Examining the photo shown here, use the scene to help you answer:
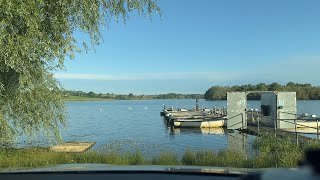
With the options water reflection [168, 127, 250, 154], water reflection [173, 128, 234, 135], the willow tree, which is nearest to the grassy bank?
the willow tree

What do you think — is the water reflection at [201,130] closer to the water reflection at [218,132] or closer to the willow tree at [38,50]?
the water reflection at [218,132]

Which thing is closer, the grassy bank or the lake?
the grassy bank

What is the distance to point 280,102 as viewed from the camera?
2888 cm

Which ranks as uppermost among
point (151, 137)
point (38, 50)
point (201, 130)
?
point (38, 50)

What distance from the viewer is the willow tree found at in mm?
9297

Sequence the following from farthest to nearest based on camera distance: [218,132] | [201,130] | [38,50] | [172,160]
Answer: [201,130] → [218,132] → [172,160] → [38,50]

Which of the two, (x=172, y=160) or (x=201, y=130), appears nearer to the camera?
(x=172, y=160)

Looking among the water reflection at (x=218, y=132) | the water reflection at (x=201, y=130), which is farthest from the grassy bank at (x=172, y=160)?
the water reflection at (x=201, y=130)

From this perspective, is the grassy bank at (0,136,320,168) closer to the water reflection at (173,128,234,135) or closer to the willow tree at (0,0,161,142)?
the willow tree at (0,0,161,142)

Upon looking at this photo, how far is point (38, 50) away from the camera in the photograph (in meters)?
10.2

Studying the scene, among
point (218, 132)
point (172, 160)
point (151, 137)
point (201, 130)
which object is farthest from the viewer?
point (201, 130)

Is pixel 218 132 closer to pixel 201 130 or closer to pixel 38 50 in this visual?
pixel 201 130

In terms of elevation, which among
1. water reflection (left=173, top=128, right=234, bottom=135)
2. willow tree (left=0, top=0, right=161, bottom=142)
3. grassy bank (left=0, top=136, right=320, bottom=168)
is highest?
willow tree (left=0, top=0, right=161, bottom=142)

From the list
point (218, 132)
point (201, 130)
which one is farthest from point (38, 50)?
point (201, 130)
